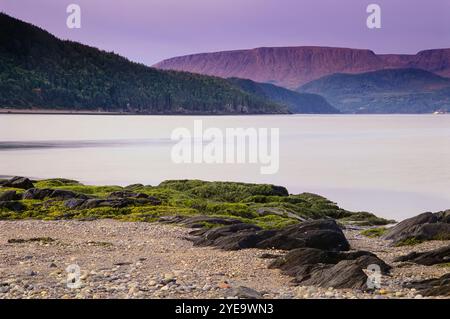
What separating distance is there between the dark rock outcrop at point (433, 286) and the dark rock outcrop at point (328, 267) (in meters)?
1.27

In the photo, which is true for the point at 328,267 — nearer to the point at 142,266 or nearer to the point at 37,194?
the point at 142,266

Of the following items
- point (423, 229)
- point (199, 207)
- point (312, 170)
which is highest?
point (423, 229)

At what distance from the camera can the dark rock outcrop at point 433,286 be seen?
50.3 ft

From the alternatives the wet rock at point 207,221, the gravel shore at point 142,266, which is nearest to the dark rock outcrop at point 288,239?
the gravel shore at point 142,266

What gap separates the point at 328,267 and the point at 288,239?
4.10m

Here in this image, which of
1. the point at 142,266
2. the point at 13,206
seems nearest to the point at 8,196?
the point at 13,206

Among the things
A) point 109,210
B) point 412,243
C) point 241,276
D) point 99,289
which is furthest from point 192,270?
point 109,210

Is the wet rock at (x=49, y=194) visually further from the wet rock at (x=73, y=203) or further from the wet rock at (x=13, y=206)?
the wet rock at (x=13, y=206)

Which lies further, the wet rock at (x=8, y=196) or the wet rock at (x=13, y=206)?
the wet rock at (x=8, y=196)

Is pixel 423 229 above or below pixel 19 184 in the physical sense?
above

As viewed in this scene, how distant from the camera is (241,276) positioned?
17.8m

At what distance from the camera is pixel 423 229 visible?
80.8ft

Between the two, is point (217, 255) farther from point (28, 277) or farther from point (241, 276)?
point (28, 277)

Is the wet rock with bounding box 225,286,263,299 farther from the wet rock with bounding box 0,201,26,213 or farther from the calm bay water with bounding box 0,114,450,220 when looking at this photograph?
the calm bay water with bounding box 0,114,450,220
